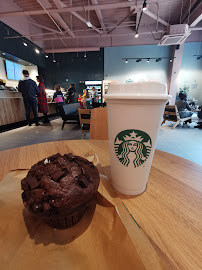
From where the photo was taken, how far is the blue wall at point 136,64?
7.64 meters

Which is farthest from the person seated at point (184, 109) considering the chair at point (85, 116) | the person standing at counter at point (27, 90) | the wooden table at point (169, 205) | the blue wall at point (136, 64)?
the person standing at counter at point (27, 90)

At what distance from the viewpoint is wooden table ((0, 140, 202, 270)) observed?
241 mm

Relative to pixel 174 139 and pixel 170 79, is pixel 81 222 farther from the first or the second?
pixel 170 79

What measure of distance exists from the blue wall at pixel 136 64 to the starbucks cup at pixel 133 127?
27.5ft

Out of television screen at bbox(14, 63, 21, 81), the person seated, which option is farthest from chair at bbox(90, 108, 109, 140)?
television screen at bbox(14, 63, 21, 81)

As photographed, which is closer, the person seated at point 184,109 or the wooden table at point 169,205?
the wooden table at point 169,205

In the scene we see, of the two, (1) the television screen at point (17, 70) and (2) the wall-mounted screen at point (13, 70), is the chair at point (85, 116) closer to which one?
(2) the wall-mounted screen at point (13, 70)

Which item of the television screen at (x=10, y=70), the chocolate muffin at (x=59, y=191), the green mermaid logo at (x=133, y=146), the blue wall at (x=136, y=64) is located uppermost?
the blue wall at (x=136, y=64)

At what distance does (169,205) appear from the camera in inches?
13.6

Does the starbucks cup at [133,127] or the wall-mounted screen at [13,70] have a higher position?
the wall-mounted screen at [13,70]

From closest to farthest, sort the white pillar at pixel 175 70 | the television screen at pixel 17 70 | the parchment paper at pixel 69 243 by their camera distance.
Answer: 1. the parchment paper at pixel 69 243
2. the television screen at pixel 17 70
3. the white pillar at pixel 175 70

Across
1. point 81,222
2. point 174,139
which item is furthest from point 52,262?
point 174,139

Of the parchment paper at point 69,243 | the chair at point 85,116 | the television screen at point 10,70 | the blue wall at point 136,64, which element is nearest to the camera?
the parchment paper at point 69,243

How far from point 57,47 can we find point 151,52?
218 inches
